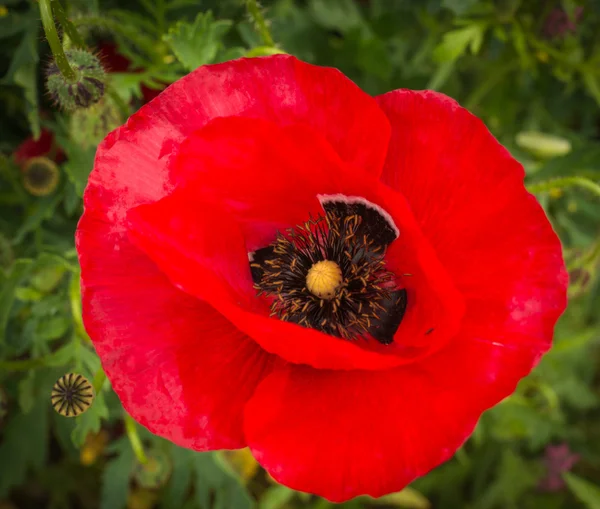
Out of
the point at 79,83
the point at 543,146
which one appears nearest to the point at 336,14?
the point at 543,146

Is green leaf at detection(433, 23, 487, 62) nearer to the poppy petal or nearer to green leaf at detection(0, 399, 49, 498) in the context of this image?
the poppy petal

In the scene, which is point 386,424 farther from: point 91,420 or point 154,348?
point 91,420

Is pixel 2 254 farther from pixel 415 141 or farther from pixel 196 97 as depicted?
pixel 415 141

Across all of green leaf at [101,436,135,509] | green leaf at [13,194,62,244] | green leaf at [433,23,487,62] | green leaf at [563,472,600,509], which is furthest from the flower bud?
green leaf at [563,472,600,509]

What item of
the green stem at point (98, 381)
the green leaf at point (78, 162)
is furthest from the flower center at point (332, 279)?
the green leaf at point (78, 162)

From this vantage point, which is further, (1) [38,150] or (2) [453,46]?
(1) [38,150]

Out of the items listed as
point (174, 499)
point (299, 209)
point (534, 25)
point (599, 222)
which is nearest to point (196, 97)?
point (299, 209)
